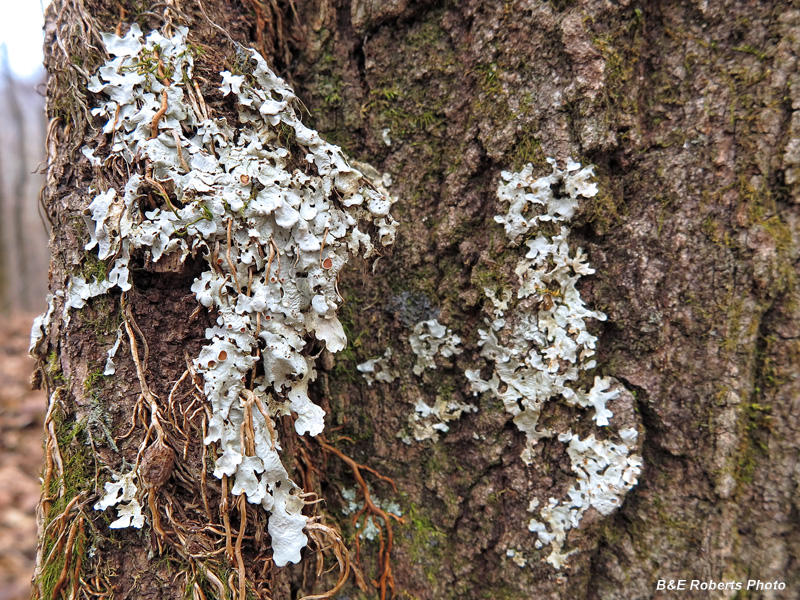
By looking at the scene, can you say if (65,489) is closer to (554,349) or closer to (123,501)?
(123,501)

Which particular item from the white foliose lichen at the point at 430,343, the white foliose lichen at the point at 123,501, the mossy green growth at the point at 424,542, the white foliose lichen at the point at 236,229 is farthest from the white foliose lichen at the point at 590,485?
the white foliose lichen at the point at 123,501

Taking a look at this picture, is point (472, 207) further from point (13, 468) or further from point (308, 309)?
point (13, 468)

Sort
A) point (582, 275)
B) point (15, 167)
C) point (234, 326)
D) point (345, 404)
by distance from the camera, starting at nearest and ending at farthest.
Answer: point (234, 326)
point (582, 275)
point (345, 404)
point (15, 167)

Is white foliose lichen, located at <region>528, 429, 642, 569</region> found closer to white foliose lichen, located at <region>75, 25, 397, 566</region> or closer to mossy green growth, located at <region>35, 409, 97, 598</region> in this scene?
white foliose lichen, located at <region>75, 25, 397, 566</region>

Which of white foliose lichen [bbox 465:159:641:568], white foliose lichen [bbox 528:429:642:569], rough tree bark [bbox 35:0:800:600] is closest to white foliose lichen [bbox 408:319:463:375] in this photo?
rough tree bark [bbox 35:0:800:600]

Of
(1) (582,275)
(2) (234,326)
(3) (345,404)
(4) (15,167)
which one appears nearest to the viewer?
(2) (234,326)

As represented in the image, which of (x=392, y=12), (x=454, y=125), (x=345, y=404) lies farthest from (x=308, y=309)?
(x=392, y=12)
